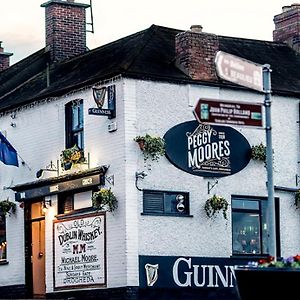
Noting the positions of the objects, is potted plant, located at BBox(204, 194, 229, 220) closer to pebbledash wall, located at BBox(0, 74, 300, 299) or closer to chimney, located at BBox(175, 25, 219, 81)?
pebbledash wall, located at BBox(0, 74, 300, 299)

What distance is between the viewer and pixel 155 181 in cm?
2584

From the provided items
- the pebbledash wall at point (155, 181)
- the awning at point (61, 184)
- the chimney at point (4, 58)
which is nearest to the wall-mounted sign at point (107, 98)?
the pebbledash wall at point (155, 181)

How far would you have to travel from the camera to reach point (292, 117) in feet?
93.2

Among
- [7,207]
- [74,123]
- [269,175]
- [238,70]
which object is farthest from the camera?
[7,207]

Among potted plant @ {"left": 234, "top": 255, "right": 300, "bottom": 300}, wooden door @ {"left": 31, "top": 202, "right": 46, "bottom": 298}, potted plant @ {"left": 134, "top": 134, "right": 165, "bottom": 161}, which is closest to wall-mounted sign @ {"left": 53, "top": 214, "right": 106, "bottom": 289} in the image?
wooden door @ {"left": 31, "top": 202, "right": 46, "bottom": 298}

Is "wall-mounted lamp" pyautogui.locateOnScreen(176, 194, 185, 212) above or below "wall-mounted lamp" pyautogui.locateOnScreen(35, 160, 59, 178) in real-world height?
below

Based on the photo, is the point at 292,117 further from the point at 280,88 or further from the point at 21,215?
the point at 21,215

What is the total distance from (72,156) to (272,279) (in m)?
13.8

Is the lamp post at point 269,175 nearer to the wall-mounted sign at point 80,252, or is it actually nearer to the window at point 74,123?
the wall-mounted sign at point 80,252

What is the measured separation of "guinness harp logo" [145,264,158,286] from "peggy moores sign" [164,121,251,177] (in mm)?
2567

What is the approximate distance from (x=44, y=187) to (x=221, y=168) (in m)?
4.83

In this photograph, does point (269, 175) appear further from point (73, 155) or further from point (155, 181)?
point (73, 155)

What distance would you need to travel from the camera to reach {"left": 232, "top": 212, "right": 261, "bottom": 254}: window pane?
2719 cm

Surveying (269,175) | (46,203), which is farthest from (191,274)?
(269,175)
